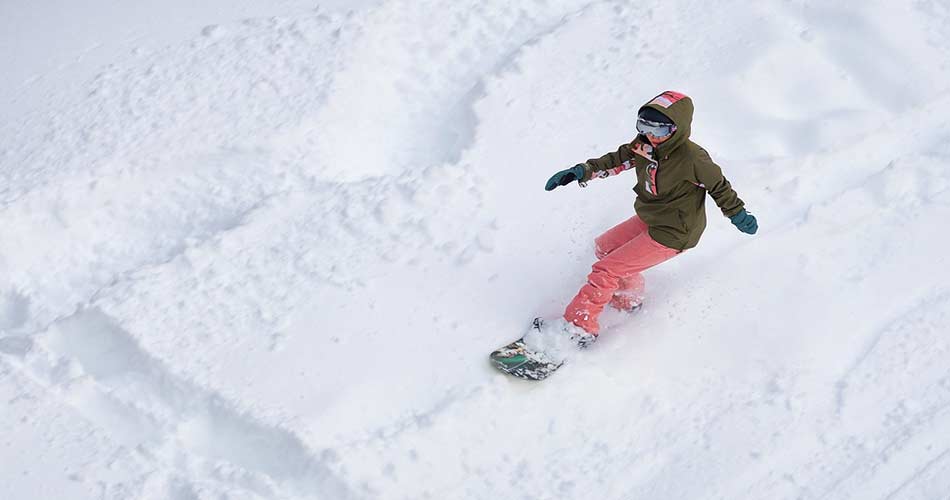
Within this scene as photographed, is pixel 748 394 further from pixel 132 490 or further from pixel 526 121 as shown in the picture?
pixel 132 490

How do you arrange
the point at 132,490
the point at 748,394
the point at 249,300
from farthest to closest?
the point at 249,300 → the point at 748,394 → the point at 132,490

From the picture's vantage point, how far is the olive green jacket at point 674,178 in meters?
4.41

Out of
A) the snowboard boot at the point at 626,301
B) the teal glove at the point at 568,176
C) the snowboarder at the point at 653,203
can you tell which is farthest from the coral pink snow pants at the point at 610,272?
the teal glove at the point at 568,176

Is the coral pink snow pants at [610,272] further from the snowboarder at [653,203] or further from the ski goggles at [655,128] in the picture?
the ski goggles at [655,128]

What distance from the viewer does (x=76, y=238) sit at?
570cm

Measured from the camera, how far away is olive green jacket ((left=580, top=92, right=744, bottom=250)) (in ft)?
14.5

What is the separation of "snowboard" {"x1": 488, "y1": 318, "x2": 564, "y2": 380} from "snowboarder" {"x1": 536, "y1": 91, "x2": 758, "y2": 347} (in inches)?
7.3

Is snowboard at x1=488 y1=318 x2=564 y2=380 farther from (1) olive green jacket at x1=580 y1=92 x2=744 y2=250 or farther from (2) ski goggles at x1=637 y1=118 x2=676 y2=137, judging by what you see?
(2) ski goggles at x1=637 y1=118 x2=676 y2=137

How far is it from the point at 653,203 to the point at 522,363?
99 centimetres

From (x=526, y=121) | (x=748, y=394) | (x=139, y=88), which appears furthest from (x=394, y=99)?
(x=748, y=394)

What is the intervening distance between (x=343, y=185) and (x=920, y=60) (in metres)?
3.77

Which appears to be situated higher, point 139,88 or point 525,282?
point 139,88

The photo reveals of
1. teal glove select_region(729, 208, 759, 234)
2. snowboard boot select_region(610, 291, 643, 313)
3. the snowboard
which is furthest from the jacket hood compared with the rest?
the snowboard

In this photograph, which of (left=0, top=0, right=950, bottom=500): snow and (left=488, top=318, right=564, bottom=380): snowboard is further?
(left=488, top=318, right=564, bottom=380): snowboard
